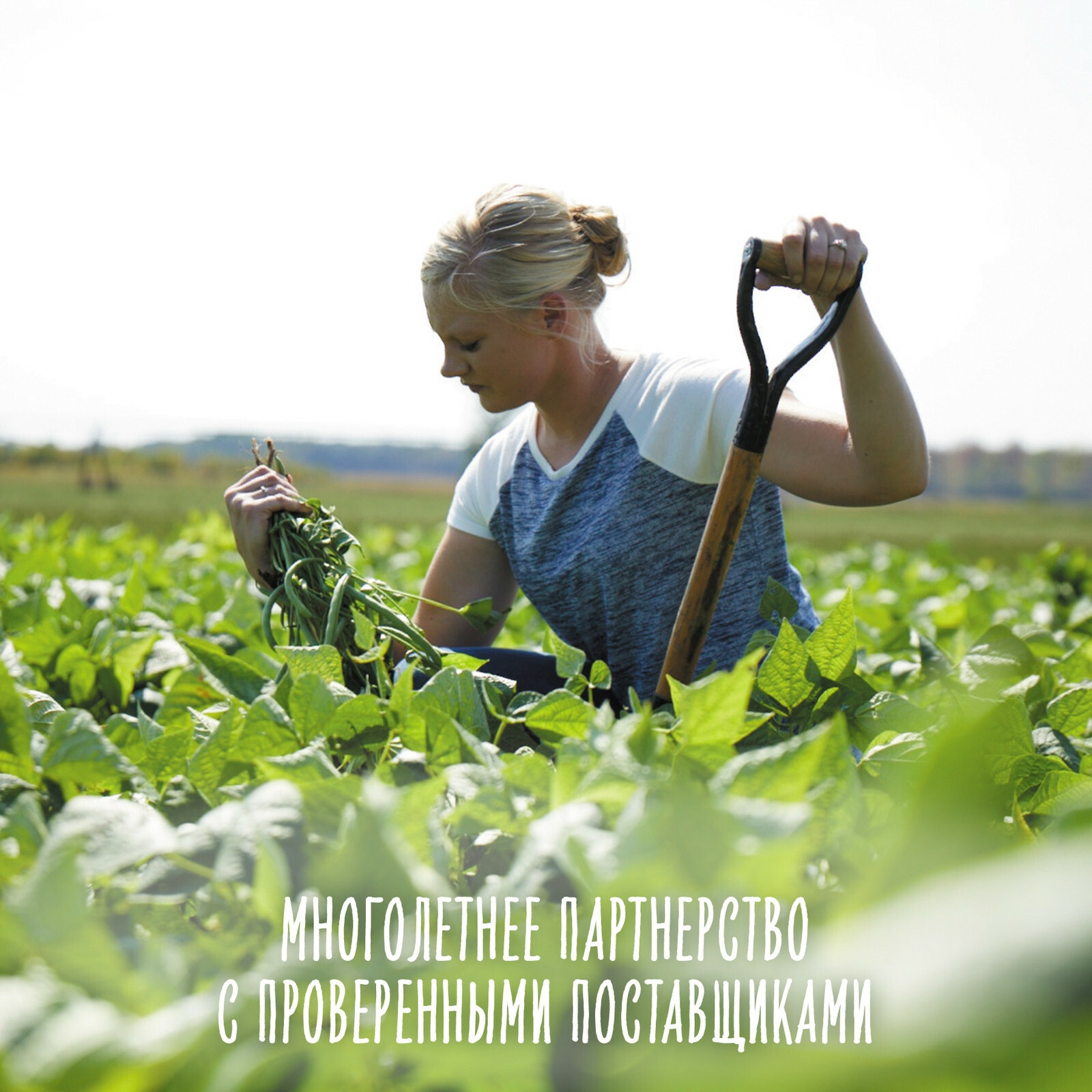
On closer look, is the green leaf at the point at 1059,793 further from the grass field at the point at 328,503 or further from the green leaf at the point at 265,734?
the grass field at the point at 328,503

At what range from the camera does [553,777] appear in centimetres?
72

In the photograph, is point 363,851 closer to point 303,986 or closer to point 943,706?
point 303,986

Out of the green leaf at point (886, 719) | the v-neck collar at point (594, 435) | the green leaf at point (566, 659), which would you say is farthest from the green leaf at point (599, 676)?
the v-neck collar at point (594, 435)

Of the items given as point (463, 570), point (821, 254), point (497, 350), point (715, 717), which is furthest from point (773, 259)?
point (463, 570)

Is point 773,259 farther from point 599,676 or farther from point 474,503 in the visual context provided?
point 474,503

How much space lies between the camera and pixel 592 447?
2.18 meters

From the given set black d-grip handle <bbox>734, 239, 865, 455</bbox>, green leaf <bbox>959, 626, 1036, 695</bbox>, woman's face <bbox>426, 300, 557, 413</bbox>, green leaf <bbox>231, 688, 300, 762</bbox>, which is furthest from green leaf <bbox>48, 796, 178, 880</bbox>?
woman's face <bbox>426, 300, 557, 413</bbox>

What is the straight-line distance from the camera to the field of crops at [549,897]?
303 millimetres

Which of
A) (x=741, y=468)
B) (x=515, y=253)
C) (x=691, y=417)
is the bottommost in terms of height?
(x=741, y=468)

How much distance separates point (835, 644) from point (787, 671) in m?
0.07

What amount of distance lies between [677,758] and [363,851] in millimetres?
307

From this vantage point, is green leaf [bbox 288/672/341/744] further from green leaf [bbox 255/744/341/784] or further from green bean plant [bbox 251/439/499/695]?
green bean plant [bbox 251/439/499/695]

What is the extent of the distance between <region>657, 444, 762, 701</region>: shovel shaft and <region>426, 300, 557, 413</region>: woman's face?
108cm

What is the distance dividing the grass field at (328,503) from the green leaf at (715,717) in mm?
4183
